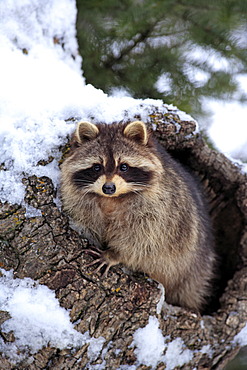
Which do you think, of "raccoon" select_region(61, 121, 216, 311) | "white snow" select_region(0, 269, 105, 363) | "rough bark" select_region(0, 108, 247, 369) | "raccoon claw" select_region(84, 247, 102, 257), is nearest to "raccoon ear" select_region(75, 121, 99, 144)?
"raccoon" select_region(61, 121, 216, 311)

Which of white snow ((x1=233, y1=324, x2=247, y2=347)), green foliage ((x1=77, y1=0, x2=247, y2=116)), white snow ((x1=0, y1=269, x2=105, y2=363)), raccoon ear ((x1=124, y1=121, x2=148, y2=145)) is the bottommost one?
white snow ((x1=0, y1=269, x2=105, y2=363))

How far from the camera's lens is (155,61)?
3.03 m

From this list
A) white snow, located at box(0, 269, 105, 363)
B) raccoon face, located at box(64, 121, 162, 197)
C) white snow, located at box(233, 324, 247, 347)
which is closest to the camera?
white snow, located at box(0, 269, 105, 363)

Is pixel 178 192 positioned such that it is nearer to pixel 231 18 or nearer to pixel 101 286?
pixel 101 286

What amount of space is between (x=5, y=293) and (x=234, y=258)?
177 centimetres

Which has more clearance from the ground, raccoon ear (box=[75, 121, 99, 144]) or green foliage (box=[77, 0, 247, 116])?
green foliage (box=[77, 0, 247, 116])

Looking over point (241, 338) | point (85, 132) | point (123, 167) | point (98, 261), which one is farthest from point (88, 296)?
point (241, 338)

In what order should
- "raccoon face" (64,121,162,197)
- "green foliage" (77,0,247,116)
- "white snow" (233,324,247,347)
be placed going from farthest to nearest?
"green foliage" (77,0,247,116)
"white snow" (233,324,247,347)
"raccoon face" (64,121,162,197)

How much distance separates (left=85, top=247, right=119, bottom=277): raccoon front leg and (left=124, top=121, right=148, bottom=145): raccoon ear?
2.06ft

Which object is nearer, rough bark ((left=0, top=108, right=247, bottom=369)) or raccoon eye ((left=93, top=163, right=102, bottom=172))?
rough bark ((left=0, top=108, right=247, bottom=369))

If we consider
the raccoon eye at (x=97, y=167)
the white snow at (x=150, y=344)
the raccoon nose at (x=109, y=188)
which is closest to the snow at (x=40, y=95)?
the raccoon eye at (x=97, y=167)

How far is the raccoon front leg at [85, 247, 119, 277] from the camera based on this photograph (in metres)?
2.23

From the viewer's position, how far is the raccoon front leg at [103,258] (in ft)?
7.33

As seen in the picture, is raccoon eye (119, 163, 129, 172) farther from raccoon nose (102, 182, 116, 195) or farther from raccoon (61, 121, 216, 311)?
raccoon nose (102, 182, 116, 195)
